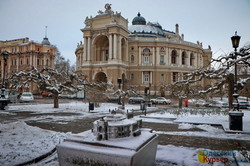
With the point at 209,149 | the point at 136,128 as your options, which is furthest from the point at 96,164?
the point at 209,149

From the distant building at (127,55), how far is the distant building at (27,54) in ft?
68.0

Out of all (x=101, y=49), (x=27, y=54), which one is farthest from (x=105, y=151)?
(x=27, y=54)

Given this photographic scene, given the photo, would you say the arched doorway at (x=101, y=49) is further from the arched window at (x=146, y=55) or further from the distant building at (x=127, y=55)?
the arched window at (x=146, y=55)

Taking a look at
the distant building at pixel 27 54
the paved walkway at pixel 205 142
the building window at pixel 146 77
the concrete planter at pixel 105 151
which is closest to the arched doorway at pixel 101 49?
the building window at pixel 146 77

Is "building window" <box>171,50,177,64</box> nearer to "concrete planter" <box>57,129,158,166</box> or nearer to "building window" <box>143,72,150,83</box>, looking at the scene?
"building window" <box>143,72,150,83</box>

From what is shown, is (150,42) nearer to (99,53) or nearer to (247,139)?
(99,53)

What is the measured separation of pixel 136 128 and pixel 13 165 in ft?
10.1

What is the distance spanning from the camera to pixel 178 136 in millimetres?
8906

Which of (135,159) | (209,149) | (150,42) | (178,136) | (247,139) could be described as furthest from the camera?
(150,42)

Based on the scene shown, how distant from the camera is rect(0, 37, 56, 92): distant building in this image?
6081cm

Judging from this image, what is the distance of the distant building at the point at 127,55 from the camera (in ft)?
141

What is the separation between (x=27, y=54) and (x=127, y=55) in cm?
3303

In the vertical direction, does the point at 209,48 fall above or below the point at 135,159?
above

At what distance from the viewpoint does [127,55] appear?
158 ft
